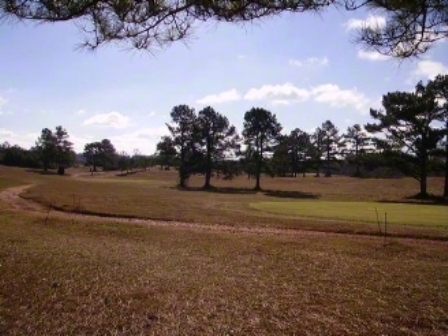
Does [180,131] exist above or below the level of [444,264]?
above

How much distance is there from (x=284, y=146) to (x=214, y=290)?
51.8 meters

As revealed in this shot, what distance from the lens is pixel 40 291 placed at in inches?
261

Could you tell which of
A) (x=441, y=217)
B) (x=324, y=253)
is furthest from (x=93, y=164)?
(x=324, y=253)

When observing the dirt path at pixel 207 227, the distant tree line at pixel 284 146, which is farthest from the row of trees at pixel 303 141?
the dirt path at pixel 207 227

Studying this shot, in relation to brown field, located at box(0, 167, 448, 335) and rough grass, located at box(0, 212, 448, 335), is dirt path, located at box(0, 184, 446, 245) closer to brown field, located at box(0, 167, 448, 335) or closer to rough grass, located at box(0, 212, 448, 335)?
brown field, located at box(0, 167, 448, 335)

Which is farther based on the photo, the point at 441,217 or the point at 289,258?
the point at 441,217

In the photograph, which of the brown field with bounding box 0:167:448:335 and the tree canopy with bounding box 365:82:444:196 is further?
the tree canopy with bounding box 365:82:444:196

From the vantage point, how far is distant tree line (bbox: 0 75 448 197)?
40.3 metres

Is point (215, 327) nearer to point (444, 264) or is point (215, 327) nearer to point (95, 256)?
point (95, 256)

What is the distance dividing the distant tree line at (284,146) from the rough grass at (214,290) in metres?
31.1

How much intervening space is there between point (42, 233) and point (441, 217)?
65.0ft

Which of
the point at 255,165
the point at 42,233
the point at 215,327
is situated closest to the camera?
the point at 215,327

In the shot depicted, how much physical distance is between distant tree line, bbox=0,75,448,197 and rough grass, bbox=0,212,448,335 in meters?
31.1

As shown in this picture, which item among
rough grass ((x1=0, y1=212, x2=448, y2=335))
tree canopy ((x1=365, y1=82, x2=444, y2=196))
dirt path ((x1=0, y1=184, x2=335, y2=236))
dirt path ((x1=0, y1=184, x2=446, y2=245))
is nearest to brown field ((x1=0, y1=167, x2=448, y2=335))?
rough grass ((x1=0, y1=212, x2=448, y2=335))
